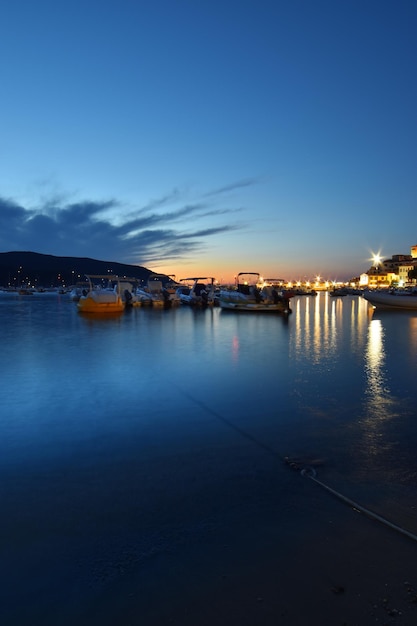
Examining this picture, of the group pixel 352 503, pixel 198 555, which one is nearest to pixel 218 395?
pixel 352 503

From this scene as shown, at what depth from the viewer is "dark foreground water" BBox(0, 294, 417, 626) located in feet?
10.4

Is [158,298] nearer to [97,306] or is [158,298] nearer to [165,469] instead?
[97,306]

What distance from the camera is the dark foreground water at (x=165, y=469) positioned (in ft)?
10.4

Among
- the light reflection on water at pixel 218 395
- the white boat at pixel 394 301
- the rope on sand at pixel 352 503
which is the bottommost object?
the light reflection on water at pixel 218 395

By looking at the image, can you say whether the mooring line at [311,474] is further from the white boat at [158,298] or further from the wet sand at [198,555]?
the white boat at [158,298]

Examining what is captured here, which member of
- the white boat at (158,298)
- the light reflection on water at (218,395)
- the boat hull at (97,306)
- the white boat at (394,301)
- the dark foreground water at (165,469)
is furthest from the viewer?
the white boat at (158,298)

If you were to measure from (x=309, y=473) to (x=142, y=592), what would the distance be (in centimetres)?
262

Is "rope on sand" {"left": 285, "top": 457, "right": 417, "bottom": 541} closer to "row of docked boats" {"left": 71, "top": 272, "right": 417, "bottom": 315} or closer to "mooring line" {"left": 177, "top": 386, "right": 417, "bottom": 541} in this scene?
"mooring line" {"left": 177, "top": 386, "right": 417, "bottom": 541}

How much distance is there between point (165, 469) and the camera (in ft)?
16.8

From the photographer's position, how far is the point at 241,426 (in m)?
6.86

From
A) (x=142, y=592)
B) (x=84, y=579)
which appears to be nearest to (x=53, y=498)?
(x=84, y=579)

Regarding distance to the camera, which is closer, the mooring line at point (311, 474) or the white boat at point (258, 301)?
the mooring line at point (311, 474)

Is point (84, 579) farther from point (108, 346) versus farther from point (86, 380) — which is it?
point (108, 346)

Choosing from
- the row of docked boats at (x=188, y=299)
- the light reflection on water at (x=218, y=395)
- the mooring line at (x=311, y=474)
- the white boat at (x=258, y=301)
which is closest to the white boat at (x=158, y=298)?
the row of docked boats at (x=188, y=299)
